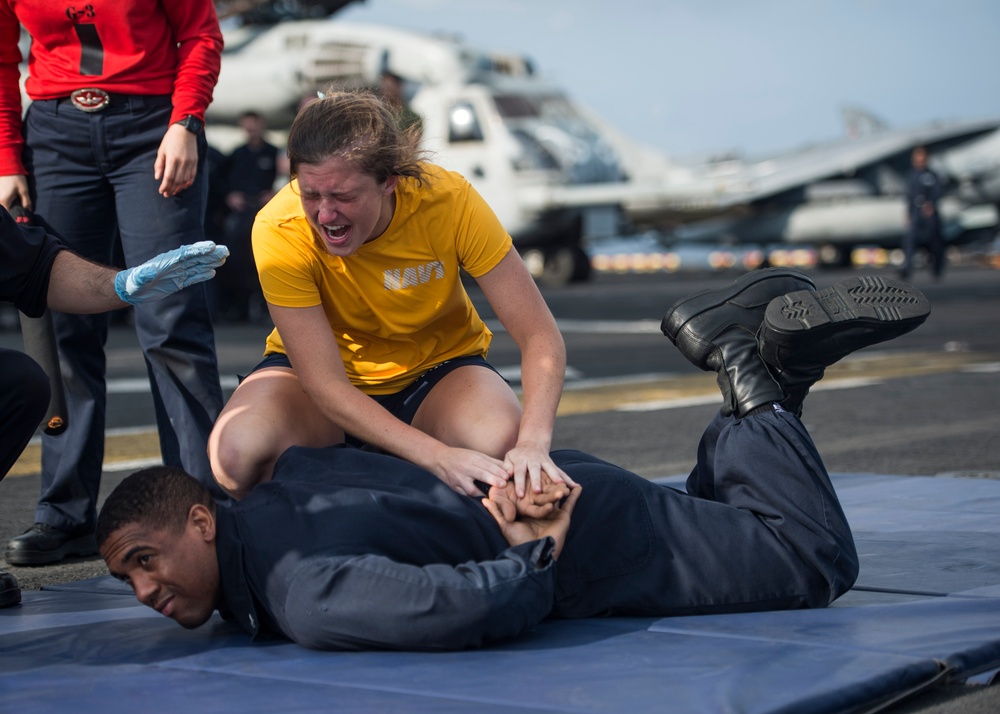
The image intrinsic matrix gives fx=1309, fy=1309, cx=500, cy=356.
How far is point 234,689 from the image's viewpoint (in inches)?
86.6

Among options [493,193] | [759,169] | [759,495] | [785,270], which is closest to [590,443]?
[785,270]

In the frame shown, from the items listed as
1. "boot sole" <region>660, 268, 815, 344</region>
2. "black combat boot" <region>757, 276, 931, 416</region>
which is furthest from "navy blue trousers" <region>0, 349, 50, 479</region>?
"black combat boot" <region>757, 276, 931, 416</region>

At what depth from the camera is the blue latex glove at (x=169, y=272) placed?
8.63ft

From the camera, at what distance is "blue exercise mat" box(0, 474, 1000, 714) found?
2.10 m

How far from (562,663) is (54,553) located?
1846 mm

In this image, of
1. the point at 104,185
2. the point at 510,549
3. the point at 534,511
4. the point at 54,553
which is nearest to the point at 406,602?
the point at 510,549

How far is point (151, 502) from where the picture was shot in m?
2.39

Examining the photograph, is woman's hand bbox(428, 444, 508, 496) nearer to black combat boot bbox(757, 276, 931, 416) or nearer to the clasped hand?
the clasped hand

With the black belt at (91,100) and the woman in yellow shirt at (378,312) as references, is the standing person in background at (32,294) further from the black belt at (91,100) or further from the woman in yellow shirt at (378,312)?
the black belt at (91,100)

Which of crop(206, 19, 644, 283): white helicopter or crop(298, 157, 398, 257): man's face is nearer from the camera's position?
crop(298, 157, 398, 257): man's face

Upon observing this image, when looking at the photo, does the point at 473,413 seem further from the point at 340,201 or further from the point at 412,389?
the point at 340,201

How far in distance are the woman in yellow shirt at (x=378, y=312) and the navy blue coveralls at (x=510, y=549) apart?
0.80ft

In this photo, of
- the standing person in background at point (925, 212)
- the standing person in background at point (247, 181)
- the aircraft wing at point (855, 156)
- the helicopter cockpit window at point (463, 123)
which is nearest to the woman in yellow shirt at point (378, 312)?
the standing person in background at point (247, 181)

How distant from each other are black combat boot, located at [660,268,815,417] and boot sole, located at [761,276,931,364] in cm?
7
